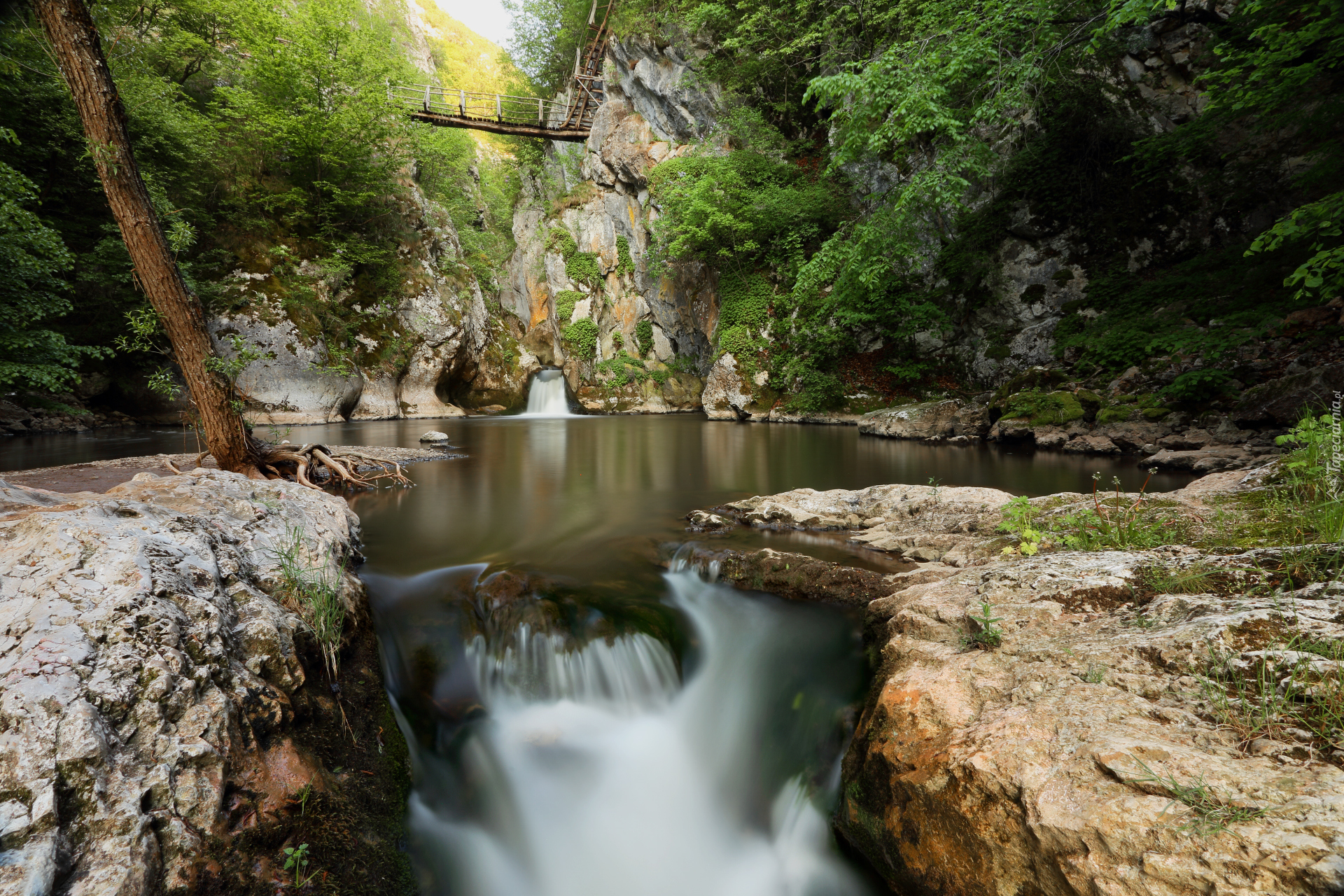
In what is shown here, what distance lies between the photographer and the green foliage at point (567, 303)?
27.4 metres

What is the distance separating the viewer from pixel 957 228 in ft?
50.3

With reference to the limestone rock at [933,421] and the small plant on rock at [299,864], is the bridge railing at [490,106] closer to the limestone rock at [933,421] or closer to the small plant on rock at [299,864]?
the limestone rock at [933,421]

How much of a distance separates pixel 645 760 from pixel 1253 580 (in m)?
3.09

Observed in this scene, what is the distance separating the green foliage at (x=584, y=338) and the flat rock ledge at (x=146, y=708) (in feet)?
81.0

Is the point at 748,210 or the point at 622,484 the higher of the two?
the point at 748,210

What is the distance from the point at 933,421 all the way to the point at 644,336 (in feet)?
51.3

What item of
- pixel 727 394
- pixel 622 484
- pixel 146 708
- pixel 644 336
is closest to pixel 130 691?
pixel 146 708

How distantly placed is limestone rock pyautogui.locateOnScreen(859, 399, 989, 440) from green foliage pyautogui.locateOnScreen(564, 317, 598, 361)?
1672cm

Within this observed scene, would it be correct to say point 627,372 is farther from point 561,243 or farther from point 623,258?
point 561,243

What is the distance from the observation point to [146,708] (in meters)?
1.66

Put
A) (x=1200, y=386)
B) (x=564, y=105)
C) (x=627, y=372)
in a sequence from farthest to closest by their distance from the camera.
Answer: (x=564, y=105) → (x=627, y=372) → (x=1200, y=386)

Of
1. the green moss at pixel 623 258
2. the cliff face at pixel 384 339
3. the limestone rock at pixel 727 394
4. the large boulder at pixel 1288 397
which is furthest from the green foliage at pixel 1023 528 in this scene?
the green moss at pixel 623 258

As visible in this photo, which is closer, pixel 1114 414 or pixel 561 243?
pixel 1114 414

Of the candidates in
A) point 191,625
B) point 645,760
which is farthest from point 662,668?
point 191,625
